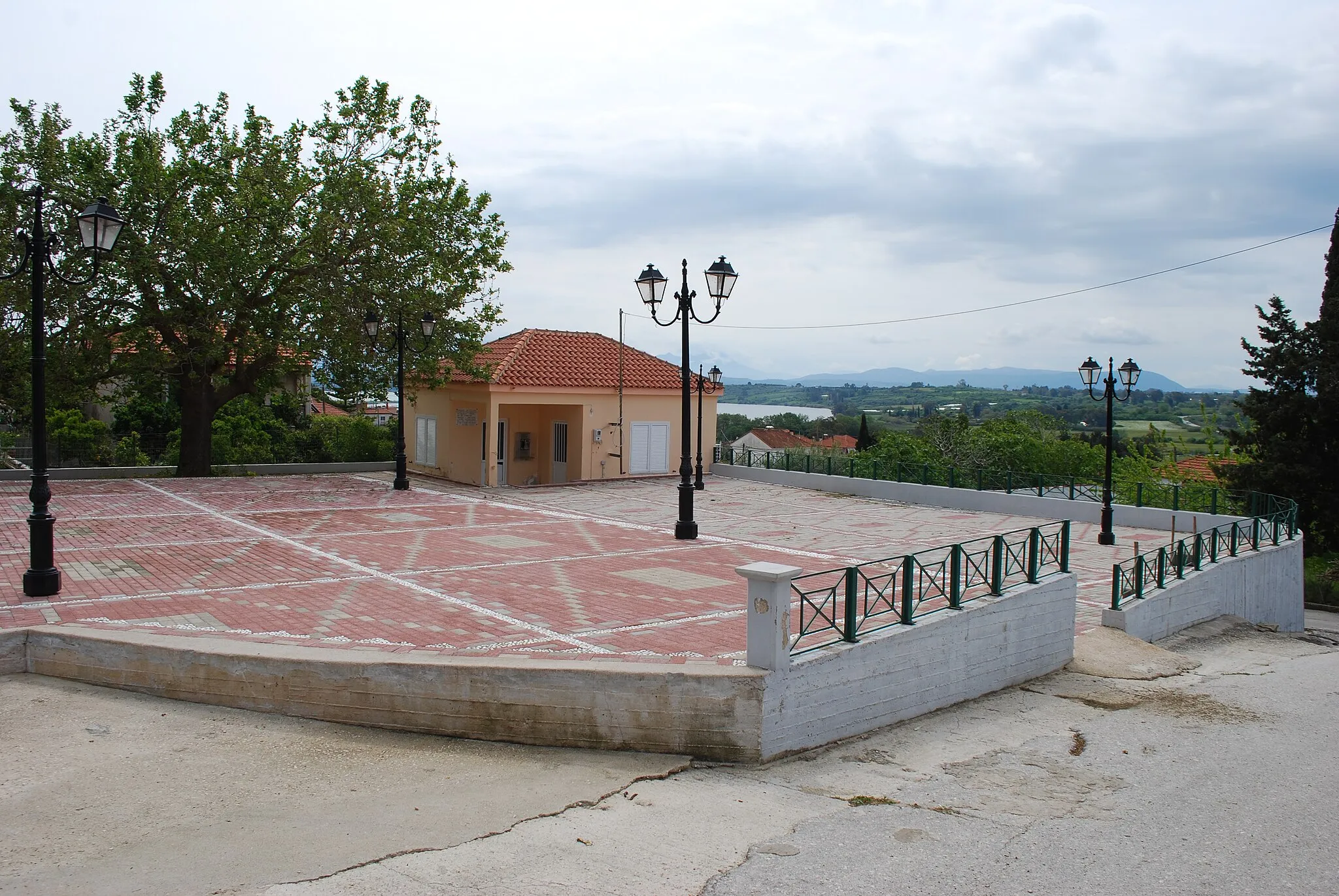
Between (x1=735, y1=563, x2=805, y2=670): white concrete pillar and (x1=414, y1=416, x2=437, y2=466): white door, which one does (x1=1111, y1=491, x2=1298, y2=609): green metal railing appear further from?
(x1=414, y1=416, x2=437, y2=466): white door

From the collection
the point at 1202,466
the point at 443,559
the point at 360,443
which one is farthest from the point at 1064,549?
the point at 1202,466

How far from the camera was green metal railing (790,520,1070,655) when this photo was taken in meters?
7.79

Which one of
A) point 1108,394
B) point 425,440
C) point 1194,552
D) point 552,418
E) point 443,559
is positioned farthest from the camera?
point 425,440

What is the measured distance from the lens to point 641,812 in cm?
596

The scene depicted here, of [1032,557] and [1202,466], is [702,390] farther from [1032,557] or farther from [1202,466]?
[1202,466]

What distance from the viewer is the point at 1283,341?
29.7m

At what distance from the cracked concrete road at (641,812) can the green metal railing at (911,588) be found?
91 cm

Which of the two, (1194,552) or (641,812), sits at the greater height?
(1194,552)

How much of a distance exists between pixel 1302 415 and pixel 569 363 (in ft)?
70.4

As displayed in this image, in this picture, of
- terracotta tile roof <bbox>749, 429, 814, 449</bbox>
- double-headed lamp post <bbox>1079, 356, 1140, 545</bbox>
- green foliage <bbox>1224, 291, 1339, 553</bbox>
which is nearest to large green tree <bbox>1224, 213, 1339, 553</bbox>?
green foliage <bbox>1224, 291, 1339, 553</bbox>

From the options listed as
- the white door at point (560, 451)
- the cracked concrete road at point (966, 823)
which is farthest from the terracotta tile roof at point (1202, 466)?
the cracked concrete road at point (966, 823)

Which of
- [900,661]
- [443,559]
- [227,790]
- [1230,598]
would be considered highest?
[443,559]

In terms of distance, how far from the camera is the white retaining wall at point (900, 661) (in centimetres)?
701

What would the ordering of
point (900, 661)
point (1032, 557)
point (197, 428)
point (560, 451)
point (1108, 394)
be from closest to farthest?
point (900, 661)
point (1032, 557)
point (1108, 394)
point (197, 428)
point (560, 451)
